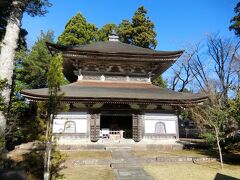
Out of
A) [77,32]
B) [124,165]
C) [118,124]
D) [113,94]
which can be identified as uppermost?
[77,32]

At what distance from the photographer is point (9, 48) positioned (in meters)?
10.0

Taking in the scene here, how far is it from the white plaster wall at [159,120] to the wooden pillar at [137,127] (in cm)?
50

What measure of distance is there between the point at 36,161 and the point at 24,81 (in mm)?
18678

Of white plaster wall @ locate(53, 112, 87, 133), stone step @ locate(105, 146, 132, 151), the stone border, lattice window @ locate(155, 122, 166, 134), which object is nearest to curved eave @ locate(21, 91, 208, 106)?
white plaster wall @ locate(53, 112, 87, 133)

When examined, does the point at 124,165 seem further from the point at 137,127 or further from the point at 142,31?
the point at 142,31

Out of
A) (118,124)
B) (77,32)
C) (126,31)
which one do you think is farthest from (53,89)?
(126,31)

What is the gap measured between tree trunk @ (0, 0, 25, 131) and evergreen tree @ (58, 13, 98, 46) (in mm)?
24235

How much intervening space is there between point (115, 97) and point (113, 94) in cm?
65

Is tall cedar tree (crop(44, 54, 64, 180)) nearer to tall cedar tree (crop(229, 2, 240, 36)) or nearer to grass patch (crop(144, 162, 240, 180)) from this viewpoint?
grass patch (crop(144, 162, 240, 180))

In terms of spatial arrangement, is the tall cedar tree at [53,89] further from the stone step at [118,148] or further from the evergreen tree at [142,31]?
the evergreen tree at [142,31]

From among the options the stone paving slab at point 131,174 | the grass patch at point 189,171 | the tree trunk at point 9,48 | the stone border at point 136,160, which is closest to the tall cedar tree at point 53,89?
the tree trunk at point 9,48

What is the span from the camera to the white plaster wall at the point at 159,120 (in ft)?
56.9

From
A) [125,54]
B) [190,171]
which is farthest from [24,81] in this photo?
[190,171]

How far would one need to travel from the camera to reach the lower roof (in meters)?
15.4
